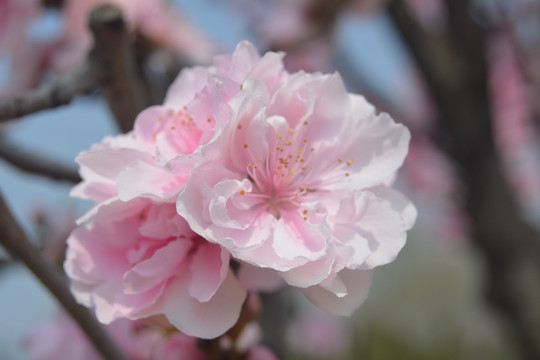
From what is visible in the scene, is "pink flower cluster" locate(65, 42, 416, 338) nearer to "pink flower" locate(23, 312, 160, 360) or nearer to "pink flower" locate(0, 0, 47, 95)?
"pink flower" locate(23, 312, 160, 360)

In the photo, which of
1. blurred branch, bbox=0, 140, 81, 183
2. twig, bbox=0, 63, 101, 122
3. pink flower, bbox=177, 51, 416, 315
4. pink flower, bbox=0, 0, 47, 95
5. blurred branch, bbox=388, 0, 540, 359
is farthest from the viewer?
blurred branch, bbox=388, 0, 540, 359

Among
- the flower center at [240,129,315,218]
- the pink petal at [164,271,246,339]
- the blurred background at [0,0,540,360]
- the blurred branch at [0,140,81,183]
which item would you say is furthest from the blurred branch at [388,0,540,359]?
the pink petal at [164,271,246,339]

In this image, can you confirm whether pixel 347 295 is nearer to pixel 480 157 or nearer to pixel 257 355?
pixel 257 355

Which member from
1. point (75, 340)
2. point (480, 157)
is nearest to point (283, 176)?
point (75, 340)

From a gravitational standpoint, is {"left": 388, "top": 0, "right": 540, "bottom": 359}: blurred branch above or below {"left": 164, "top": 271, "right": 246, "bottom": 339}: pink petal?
below

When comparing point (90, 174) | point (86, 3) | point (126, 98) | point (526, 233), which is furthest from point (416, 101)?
point (90, 174)

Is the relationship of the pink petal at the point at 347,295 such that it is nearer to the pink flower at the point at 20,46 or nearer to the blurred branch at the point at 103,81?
the blurred branch at the point at 103,81
